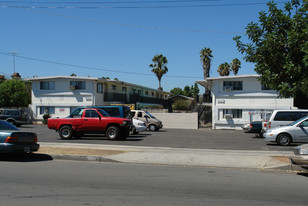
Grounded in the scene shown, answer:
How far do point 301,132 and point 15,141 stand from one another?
549 inches

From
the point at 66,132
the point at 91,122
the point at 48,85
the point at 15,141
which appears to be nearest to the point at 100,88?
the point at 48,85

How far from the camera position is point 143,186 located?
7.74 metres

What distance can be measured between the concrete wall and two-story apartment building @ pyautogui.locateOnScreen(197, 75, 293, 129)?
2271mm

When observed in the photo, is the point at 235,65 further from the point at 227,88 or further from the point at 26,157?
the point at 26,157

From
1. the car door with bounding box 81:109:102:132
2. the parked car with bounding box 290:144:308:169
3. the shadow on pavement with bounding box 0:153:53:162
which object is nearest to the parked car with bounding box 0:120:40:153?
the shadow on pavement with bounding box 0:153:53:162

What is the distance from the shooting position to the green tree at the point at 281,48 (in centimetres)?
1259

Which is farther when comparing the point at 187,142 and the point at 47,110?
the point at 47,110

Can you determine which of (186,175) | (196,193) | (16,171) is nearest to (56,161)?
(16,171)

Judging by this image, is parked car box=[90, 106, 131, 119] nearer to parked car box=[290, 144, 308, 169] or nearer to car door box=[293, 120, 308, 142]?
car door box=[293, 120, 308, 142]

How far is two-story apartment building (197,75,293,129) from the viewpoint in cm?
3534

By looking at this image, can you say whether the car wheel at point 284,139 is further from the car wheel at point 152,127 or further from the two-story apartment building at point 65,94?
the two-story apartment building at point 65,94

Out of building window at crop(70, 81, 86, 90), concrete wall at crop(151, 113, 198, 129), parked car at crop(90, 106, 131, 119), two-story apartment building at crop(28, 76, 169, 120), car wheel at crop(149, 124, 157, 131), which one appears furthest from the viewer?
building window at crop(70, 81, 86, 90)

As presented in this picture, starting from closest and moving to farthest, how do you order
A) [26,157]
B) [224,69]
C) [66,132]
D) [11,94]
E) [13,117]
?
[26,157]
[66,132]
[13,117]
[11,94]
[224,69]

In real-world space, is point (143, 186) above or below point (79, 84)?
below
